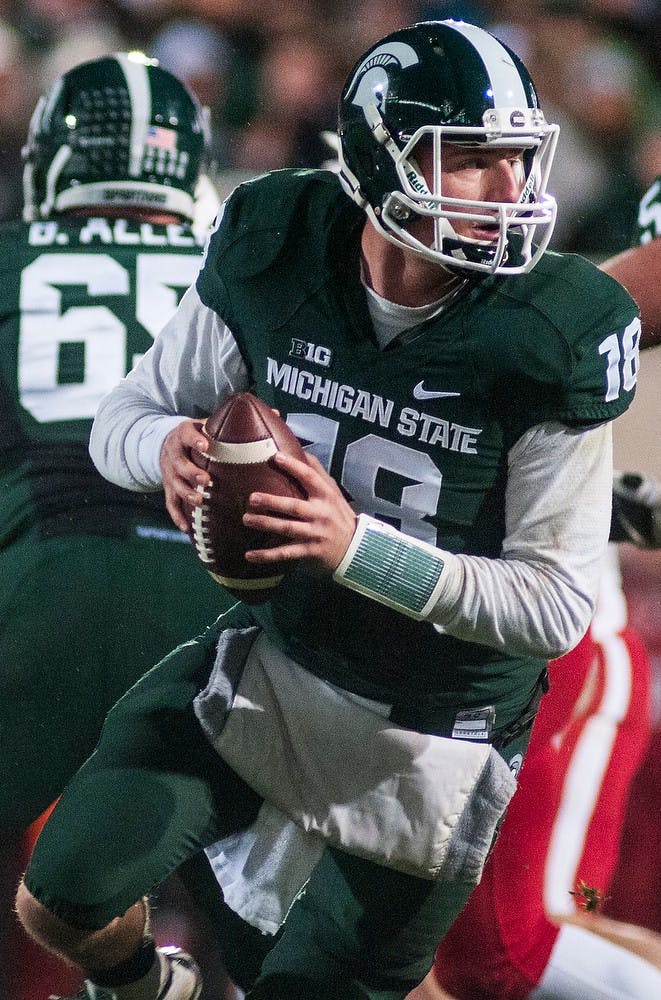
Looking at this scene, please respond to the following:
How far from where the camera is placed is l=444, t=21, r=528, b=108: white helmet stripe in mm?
1090

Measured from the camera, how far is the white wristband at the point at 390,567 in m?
1.09

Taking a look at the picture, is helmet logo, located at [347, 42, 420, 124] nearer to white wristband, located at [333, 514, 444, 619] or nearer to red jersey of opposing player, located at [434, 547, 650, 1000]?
white wristband, located at [333, 514, 444, 619]

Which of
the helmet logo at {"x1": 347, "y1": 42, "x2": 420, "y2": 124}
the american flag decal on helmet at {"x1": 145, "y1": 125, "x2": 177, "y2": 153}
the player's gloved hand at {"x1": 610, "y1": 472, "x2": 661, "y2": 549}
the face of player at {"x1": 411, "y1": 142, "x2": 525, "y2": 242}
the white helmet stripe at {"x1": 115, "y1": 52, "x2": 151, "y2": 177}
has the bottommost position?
the player's gloved hand at {"x1": 610, "y1": 472, "x2": 661, "y2": 549}

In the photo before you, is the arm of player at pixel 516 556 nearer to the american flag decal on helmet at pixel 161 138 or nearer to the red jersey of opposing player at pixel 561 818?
the red jersey of opposing player at pixel 561 818

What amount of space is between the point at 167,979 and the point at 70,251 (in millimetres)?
923

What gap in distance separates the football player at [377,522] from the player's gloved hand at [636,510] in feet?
0.83

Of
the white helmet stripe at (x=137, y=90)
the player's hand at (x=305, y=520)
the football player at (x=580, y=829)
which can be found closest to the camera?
the player's hand at (x=305, y=520)

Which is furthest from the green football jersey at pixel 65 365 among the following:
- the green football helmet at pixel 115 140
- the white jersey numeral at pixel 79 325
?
the green football helmet at pixel 115 140

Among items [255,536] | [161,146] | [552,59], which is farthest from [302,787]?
[552,59]

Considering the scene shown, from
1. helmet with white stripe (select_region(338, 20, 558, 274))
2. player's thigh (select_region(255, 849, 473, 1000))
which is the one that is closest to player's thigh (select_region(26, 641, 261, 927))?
player's thigh (select_region(255, 849, 473, 1000))

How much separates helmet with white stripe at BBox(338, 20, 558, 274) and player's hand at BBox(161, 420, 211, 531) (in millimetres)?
278

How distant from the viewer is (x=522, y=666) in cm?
128

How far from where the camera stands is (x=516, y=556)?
3.75 feet

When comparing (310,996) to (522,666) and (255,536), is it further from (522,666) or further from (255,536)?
(255,536)
